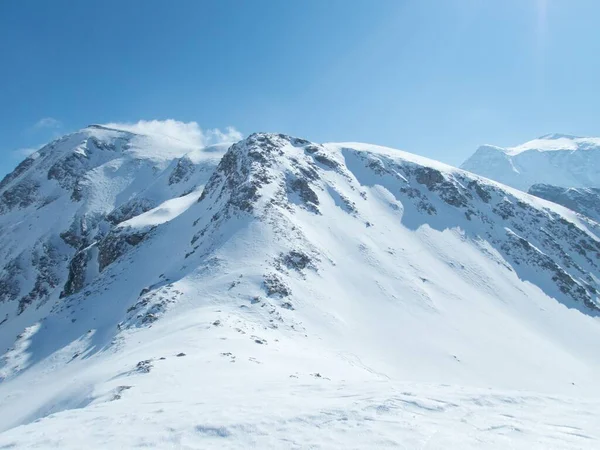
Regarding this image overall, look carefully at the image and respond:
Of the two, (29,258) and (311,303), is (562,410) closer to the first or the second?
(311,303)

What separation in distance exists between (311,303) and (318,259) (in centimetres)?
853

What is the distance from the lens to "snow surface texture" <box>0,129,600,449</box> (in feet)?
32.7

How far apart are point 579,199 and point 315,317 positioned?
161m

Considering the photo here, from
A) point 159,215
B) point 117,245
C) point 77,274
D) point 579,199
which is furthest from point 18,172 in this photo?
point 579,199

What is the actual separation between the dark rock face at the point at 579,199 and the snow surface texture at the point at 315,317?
7555 centimetres

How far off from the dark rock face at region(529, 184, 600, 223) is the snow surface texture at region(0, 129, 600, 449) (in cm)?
7555

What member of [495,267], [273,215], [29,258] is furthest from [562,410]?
[29,258]

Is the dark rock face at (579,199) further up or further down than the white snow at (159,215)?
further up

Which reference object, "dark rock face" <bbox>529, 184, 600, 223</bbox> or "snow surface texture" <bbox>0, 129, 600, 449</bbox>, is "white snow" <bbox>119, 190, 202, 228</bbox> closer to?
"snow surface texture" <bbox>0, 129, 600, 449</bbox>

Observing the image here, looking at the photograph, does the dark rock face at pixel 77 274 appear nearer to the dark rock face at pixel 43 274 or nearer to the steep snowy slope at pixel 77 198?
the steep snowy slope at pixel 77 198

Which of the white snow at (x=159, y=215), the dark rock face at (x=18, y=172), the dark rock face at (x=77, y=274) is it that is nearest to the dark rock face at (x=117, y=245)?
the white snow at (x=159, y=215)

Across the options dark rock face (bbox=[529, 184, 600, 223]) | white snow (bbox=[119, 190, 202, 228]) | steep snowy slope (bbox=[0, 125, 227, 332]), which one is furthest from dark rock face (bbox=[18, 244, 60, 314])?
dark rock face (bbox=[529, 184, 600, 223])

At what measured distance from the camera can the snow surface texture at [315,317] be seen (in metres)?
9.97

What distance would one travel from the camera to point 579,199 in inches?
5945
